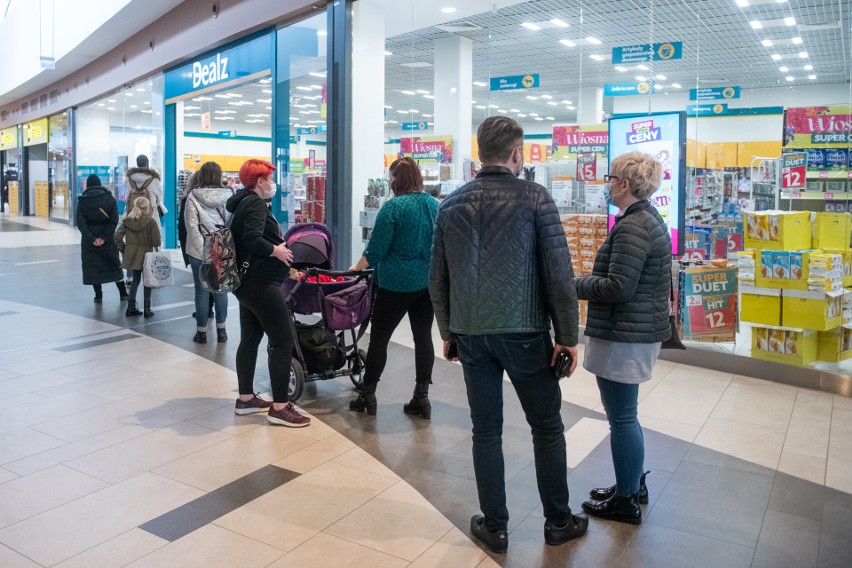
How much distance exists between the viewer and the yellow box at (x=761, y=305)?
5305 millimetres

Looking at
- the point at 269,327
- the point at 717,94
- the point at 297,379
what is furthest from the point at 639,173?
the point at 717,94

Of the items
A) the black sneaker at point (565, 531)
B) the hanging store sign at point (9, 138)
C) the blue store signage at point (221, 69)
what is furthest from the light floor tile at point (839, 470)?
the hanging store sign at point (9, 138)

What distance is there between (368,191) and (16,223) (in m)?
19.1

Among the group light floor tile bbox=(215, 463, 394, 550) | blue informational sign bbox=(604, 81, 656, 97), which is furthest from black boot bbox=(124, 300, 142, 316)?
blue informational sign bbox=(604, 81, 656, 97)

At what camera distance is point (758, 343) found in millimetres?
5438

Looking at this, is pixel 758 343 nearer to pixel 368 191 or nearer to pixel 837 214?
pixel 837 214

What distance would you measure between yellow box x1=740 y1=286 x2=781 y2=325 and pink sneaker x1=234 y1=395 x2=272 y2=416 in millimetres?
3486

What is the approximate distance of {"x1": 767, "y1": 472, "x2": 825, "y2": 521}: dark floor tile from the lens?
123 inches

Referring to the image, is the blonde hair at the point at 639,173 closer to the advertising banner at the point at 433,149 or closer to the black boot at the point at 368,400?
the black boot at the point at 368,400

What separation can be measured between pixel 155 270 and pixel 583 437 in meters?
4.96

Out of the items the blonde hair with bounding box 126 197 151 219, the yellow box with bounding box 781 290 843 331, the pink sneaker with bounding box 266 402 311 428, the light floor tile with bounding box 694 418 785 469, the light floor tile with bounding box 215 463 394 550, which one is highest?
the blonde hair with bounding box 126 197 151 219

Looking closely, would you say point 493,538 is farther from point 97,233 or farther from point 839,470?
point 97,233

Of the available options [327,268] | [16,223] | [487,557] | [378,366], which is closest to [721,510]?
[487,557]

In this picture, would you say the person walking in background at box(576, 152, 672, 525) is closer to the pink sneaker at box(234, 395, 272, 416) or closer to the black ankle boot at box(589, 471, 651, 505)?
the black ankle boot at box(589, 471, 651, 505)
